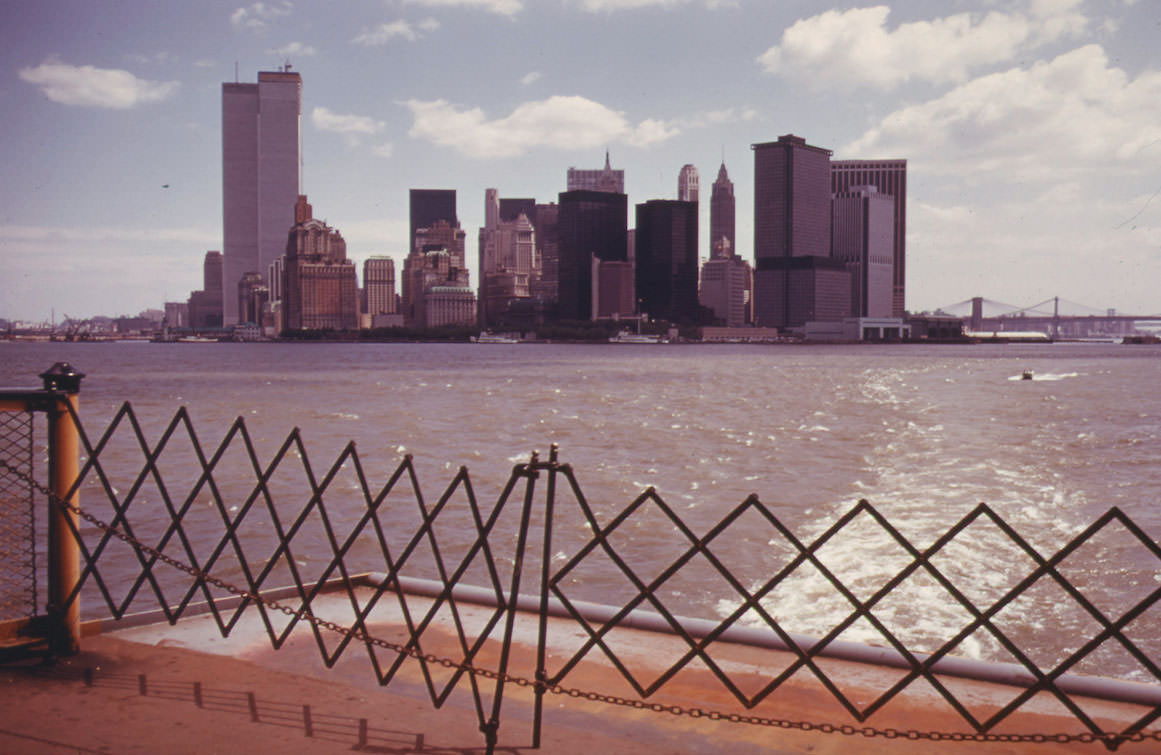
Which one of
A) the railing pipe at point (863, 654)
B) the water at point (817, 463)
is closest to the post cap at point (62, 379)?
the railing pipe at point (863, 654)

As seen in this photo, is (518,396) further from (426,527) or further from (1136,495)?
(426,527)

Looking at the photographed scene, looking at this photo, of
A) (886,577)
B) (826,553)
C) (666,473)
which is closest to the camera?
(886,577)

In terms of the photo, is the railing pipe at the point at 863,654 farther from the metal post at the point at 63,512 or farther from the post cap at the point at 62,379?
the post cap at the point at 62,379

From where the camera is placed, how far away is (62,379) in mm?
6590

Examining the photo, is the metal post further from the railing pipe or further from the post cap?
the railing pipe

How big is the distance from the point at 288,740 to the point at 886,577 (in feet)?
33.5

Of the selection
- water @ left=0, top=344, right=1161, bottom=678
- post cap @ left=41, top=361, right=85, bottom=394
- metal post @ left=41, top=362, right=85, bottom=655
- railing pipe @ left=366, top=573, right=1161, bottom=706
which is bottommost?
water @ left=0, top=344, right=1161, bottom=678

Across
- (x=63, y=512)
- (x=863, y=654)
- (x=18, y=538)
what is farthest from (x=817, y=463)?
(x=63, y=512)

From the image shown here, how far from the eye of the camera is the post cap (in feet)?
21.4

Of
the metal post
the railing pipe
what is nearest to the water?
the railing pipe

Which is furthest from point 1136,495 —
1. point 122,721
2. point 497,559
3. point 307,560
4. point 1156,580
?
point 122,721

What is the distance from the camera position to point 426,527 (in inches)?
248

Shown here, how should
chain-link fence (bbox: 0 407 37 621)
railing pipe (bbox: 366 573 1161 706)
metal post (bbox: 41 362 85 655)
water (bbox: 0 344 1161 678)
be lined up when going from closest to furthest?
railing pipe (bbox: 366 573 1161 706) → metal post (bbox: 41 362 85 655) → chain-link fence (bbox: 0 407 37 621) → water (bbox: 0 344 1161 678)

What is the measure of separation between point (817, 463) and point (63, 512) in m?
25.2
